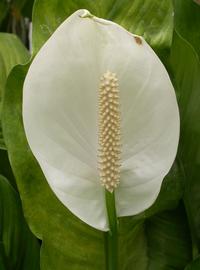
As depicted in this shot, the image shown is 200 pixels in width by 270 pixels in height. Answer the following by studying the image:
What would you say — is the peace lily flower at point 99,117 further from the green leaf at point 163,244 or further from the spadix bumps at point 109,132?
the green leaf at point 163,244

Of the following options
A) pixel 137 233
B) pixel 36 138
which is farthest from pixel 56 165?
pixel 137 233

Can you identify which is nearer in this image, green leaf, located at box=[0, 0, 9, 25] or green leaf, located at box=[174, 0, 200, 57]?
green leaf, located at box=[174, 0, 200, 57]

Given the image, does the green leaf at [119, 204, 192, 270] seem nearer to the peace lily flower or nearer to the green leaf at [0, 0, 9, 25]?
the peace lily flower

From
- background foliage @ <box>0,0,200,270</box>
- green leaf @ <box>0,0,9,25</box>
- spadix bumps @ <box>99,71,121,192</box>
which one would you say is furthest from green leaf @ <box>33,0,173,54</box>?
green leaf @ <box>0,0,9,25</box>

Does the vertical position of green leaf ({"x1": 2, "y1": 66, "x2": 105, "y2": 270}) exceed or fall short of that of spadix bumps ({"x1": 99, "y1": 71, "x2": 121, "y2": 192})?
it falls short

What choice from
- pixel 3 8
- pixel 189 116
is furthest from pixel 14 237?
pixel 3 8

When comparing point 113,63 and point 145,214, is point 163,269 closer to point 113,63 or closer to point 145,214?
point 145,214

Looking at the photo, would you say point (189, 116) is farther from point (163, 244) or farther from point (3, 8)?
point (3, 8)
